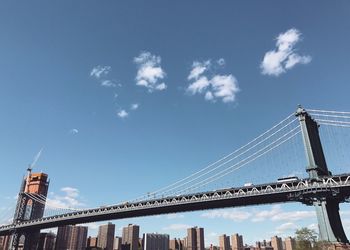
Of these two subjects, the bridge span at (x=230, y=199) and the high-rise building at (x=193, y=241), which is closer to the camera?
the bridge span at (x=230, y=199)

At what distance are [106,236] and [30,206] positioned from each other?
6216cm

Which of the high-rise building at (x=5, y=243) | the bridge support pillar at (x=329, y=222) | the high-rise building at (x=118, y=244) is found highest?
the high-rise building at (x=118, y=244)

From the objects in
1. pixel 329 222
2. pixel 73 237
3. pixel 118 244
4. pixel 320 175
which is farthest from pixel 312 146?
pixel 118 244

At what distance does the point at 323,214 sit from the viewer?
5406cm

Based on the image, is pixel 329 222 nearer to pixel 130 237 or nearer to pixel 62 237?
pixel 62 237

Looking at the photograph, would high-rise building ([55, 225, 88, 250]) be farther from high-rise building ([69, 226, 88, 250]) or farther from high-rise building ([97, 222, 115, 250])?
high-rise building ([97, 222, 115, 250])

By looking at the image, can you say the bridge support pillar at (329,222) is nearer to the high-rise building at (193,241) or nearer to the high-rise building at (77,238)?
the high-rise building at (193,241)

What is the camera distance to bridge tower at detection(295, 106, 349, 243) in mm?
52375

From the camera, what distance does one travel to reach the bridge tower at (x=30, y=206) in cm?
11478

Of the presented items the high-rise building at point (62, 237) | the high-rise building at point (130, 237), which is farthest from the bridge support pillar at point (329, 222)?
the high-rise building at point (130, 237)

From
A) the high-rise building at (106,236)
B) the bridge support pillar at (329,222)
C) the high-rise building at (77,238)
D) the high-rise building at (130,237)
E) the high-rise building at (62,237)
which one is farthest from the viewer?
the high-rise building at (130,237)

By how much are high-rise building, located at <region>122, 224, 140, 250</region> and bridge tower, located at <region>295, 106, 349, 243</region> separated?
14810 cm

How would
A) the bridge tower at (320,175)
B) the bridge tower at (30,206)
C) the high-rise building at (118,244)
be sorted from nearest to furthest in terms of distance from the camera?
1. the bridge tower at (320,175)
2. the bridge tower at (30,206)
3. the high-rise building at (118,244)

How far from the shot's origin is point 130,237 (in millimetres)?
193000
